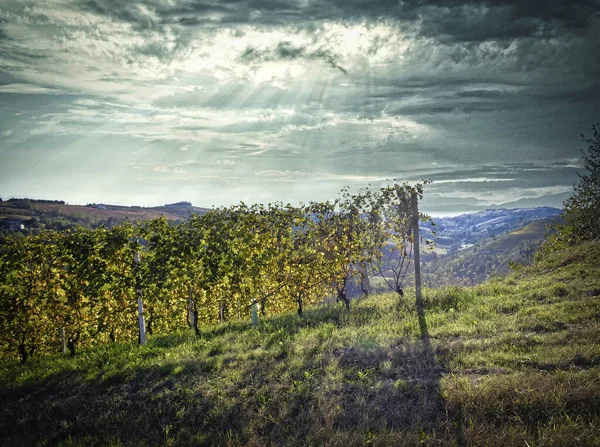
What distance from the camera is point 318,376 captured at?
832 centimetres

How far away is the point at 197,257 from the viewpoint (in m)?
15.4

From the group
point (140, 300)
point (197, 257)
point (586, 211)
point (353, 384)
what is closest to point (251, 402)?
point (353, 384)

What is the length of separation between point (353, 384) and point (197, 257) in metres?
9.94

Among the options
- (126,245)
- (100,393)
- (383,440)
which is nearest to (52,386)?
(100,393)

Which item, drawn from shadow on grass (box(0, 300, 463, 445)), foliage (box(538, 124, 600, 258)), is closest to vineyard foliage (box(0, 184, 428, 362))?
shadow on grass (box(0, 300, 463, 445))

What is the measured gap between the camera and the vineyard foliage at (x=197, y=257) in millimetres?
15398

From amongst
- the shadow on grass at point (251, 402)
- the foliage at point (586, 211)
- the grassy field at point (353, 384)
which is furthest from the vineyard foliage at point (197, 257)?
the foliage at point (586, 211)

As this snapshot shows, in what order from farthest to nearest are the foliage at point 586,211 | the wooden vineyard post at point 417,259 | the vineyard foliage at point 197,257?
the foliage at point 586,211
the vineyard foliage at point 197,257
the wooden vineyard post at point 417,259

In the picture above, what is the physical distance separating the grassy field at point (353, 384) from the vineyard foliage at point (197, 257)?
321 centimetres

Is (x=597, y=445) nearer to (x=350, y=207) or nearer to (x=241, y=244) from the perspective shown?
(x=241, y=244)

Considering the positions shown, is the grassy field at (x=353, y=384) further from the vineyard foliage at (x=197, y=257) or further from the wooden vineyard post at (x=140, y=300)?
the vineyard foliage at (x=197, y=257)

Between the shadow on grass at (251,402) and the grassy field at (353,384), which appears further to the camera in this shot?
the shadow on grass at (251,402)

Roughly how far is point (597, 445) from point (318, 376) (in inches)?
204

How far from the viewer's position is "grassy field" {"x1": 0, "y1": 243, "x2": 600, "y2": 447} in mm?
6000
